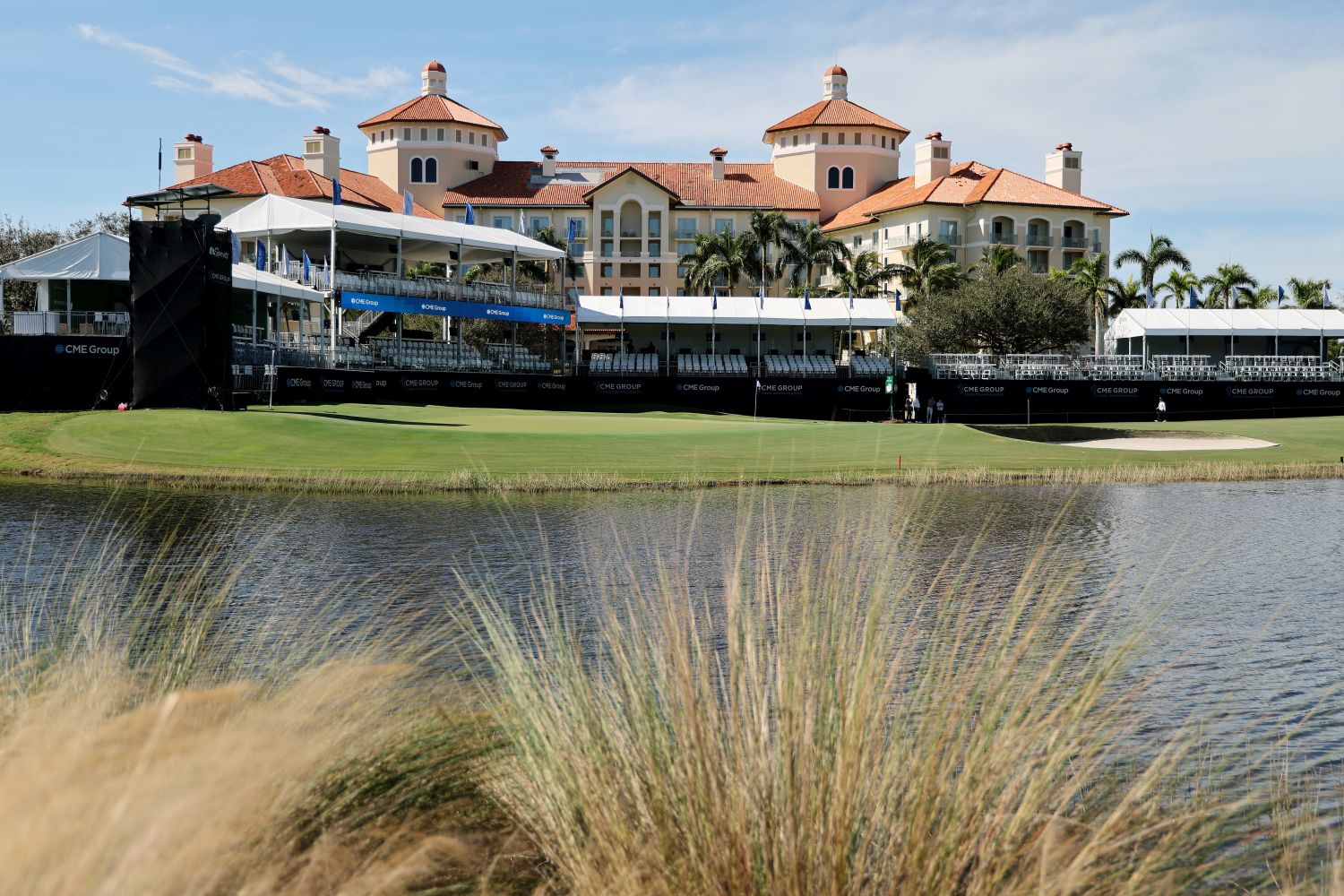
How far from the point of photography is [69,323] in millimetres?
42375

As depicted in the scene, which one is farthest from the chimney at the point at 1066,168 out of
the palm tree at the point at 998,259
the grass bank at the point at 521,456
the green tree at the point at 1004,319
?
the grass bank at the point at 521,456

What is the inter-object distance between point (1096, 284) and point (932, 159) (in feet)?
79.2

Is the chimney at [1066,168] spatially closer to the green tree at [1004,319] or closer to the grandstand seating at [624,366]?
the green tree at [1004,319]

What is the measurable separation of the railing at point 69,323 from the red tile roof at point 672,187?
6432 centimetres

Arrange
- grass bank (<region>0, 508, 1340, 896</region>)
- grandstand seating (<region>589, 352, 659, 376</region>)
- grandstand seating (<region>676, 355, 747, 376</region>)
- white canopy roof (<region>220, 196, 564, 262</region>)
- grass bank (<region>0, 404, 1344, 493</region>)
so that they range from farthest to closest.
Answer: grandstand seating (<region>676, 355, 747, 376</region>), grandstand seating (<region>589, 352, 659, 376</region>), white canopy roof (<region>220, 196, 564, 262</region>), grass bank (<region>0, 404, 1344, 493</region>), grass bank (<region>0, 508, 1340, 896</region>)

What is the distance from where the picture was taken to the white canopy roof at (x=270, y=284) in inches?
1953

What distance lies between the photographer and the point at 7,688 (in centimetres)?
608

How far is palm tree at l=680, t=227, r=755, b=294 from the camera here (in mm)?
87938

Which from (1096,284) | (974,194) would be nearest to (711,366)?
(1096,284)

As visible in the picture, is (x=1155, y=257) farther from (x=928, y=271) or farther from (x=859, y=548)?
(x=859, y=548)

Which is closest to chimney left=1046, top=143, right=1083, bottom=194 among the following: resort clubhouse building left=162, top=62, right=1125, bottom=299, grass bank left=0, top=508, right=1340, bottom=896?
resort clubhouse building left=162, top=62, right=1125, bottom=299

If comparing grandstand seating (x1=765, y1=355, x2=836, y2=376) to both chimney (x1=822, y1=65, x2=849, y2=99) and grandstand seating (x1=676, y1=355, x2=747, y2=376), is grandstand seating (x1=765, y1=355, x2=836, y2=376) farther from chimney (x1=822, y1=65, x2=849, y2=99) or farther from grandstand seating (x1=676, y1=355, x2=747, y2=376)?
chimney (x1=822, y1=65, x2=849, y2=99)

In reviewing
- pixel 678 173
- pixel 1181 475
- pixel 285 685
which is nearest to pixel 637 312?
pixel 1181 475

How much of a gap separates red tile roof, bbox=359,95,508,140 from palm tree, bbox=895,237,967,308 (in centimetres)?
4212
